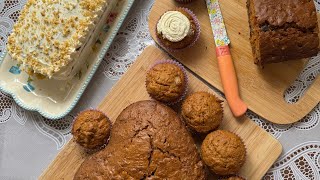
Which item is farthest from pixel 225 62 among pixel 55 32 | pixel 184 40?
pixel 55 32

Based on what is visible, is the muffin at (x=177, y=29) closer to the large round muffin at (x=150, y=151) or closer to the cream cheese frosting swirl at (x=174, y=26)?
the cream cheese frosting swirl at (x=174, y=26)

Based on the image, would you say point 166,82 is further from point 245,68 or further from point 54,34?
point 54,34

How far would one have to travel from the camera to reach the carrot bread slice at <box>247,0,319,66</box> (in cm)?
196

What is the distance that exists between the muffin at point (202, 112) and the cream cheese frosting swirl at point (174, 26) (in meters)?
0.27

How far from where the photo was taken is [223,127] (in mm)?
2150

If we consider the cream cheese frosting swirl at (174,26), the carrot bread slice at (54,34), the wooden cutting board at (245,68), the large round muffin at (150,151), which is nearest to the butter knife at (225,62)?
the wooden cutting board at (245,68)

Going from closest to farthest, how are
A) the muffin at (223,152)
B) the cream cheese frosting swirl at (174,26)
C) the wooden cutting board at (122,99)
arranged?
1. the muffin at (223,152)
2. the cream cheese frosting swirl at (174,26)
3. the wooden cutting board at (122,99)

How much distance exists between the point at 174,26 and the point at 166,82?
26cm

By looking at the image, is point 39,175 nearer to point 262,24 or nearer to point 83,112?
point 83,112

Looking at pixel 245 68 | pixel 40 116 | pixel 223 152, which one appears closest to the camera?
pixel 223 152

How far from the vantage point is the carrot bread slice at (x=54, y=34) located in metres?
2.11

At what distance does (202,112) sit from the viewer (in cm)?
199

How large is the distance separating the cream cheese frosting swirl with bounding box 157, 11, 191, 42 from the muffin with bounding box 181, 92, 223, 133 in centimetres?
27

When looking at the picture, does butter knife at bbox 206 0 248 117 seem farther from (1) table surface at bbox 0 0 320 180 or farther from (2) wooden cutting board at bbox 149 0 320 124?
(1) table surface at bbox 0 0 320 180
